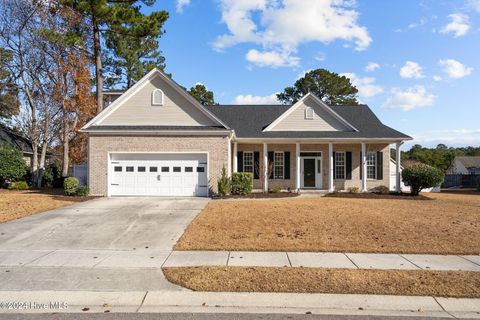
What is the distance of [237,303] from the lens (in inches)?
213

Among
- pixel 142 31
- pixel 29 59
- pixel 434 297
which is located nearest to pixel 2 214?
pixel 434 297

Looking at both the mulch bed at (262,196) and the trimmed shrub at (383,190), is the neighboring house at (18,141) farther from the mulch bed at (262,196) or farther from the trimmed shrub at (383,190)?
the trimmed shrub at (383,190)

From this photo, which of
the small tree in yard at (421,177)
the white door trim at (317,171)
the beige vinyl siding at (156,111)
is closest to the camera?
the beige vinyl siding at (156,111)

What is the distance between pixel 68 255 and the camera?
812 centimetres

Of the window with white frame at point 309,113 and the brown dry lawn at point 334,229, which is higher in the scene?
the window with white frame at point 309,113

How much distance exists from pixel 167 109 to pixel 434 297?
15802 mm

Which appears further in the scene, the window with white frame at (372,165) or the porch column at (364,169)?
the window with white frame at (372,165)

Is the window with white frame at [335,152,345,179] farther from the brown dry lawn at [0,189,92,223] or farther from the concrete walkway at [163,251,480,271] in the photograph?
the concrete walkway at [163,251,480,271]

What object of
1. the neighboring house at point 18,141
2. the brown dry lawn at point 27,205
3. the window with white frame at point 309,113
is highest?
the window with white frame at point 309,113

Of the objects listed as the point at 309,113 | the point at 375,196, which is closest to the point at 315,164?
the point at 309,113

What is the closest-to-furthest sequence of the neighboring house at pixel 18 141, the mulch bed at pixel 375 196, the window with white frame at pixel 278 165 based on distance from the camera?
1. the mulch bed at pixel 375 196
2. the window with white frame at pixel 278 165
3. the neighboring house at pixel 18 141

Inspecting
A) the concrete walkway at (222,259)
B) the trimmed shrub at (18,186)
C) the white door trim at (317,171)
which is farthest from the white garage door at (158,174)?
the concrete walkway at (222,259)

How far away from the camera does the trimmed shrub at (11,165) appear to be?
24.1 m

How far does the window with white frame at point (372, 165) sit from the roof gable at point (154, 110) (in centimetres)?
1030
